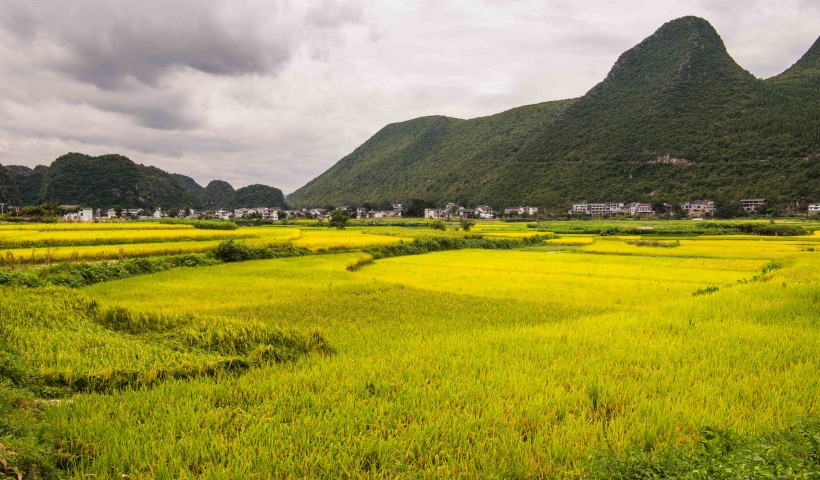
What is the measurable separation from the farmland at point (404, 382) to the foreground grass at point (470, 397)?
0.08ft

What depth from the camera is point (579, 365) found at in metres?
5.36

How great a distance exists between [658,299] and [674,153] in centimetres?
8764

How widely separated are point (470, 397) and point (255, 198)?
476 feet

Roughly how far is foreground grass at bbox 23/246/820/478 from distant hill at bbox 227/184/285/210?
136715 mm

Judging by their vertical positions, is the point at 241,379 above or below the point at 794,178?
below

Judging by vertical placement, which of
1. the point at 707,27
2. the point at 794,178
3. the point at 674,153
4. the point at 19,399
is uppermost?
the point at 707,27

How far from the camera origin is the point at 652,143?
87.7 metres

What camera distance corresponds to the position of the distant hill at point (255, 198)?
138 metres

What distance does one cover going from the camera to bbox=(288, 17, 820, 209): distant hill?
72.7m

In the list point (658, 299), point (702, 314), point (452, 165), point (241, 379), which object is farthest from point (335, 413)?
point (452, 165)

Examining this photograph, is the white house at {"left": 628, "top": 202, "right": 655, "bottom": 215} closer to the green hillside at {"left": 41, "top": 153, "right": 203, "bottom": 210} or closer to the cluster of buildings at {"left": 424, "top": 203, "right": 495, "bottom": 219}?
the cluster of buildings at {"left": 424, "top": 203, "right": 495, "bottom": 219}

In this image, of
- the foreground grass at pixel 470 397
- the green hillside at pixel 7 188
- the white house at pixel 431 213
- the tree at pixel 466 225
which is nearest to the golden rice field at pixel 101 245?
the foreground grass at pixel 470 397

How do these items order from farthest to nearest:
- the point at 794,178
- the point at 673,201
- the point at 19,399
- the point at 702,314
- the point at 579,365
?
the point at 673,201 → the point at 794,178 → the point at 702,314 → the point at 579,365 → the point at 19,399

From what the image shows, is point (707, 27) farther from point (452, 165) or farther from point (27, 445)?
point (27, 445)
